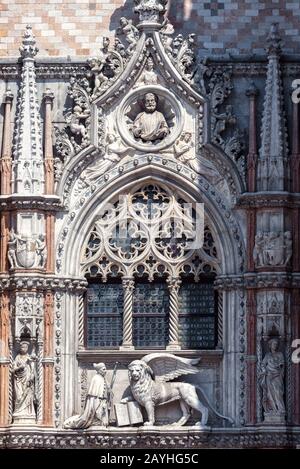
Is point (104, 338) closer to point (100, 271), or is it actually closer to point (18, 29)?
point (100, 271)

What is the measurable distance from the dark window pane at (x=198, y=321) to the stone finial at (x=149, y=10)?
3759 mm

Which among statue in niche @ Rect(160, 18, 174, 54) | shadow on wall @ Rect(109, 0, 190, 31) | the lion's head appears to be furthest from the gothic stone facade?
shadow on wall @ Rect(109, 0, 190, 31)

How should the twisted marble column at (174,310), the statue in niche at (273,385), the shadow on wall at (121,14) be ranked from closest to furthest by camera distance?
the statue in niche at (273,385) < the twisted marble column at (174,310) < the shadow on wall at (121,14)

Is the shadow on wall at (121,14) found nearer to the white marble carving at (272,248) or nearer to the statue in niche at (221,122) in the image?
the statue in niche at (221,122)

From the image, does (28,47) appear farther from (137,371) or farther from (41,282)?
(137,371)

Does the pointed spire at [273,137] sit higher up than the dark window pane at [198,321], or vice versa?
the pointed spire at [273,137]

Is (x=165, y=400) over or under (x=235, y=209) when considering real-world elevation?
under

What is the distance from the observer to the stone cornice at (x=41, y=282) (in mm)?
42406

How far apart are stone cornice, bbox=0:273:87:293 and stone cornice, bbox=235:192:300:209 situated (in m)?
2.50

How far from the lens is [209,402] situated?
4241 centimetres

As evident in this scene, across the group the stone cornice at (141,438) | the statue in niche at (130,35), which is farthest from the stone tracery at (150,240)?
the stone cornice at (141,438)

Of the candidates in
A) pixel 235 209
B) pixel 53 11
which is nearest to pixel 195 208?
pixel 235 209
